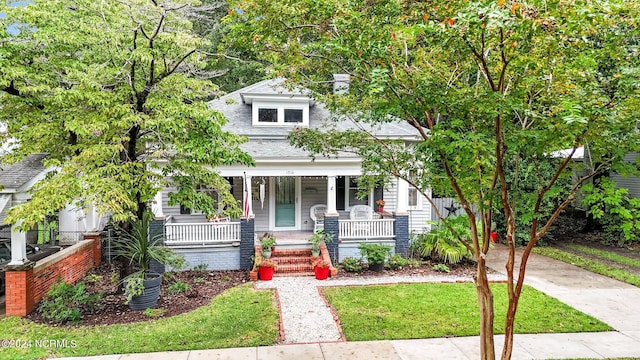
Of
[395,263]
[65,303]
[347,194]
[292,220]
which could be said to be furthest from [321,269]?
[65,303]

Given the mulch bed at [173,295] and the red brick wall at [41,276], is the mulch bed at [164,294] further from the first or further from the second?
the red brick wall at [41,276]

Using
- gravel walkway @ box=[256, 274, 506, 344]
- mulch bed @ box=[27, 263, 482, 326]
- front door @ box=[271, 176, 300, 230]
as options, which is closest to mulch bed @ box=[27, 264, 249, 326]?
mulch bed @ box=[27, 263, 482, 326]

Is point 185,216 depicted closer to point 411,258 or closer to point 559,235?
point 411,258

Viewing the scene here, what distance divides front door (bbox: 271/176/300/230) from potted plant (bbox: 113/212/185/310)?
5391 millimetres

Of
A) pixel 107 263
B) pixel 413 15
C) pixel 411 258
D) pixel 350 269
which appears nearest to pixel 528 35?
pixel 413 15

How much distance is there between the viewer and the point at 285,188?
13.8 meters

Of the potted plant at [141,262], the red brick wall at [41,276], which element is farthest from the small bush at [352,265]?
the red brick wall at [41,276]

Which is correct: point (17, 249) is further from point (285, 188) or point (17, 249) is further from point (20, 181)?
point (285, 188)

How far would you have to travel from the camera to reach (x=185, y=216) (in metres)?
12.9

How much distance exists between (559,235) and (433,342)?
1207 cm

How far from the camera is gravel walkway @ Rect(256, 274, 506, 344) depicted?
21.4 ft

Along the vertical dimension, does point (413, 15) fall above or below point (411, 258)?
above

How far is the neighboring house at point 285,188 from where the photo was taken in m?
11.2

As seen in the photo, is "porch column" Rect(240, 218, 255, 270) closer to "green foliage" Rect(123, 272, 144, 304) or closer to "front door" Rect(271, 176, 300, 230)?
"front door" Rect(271, 176, 300, 230)
